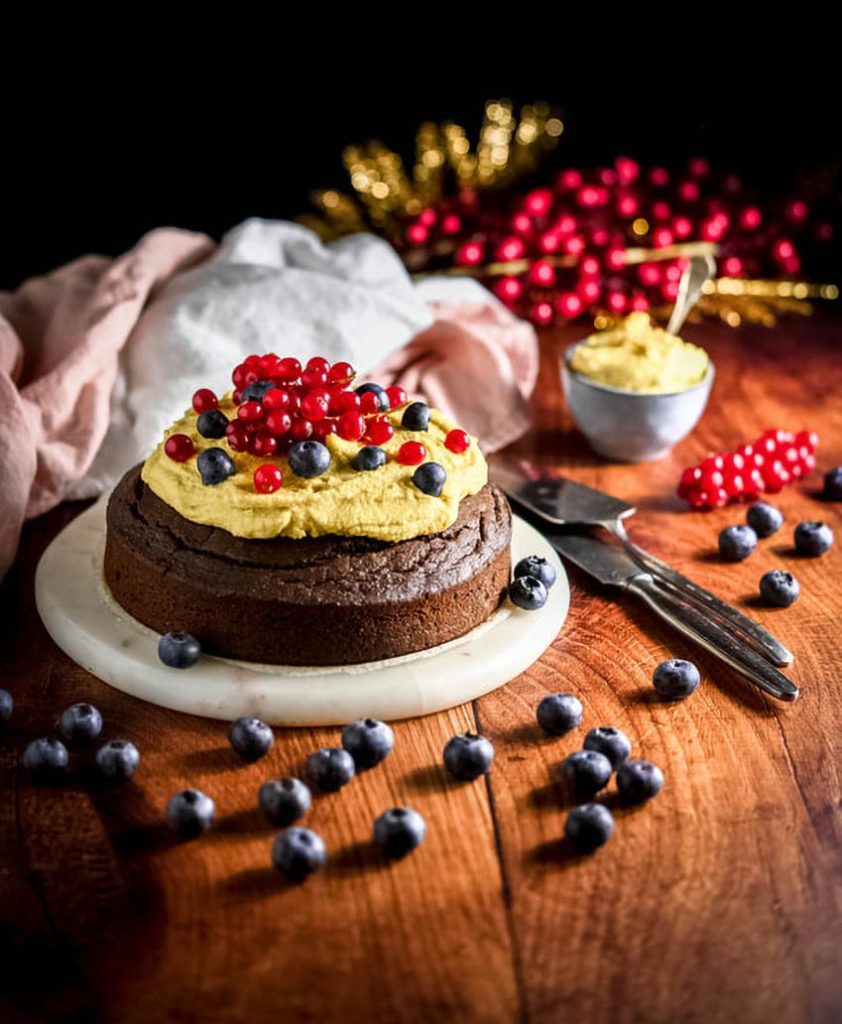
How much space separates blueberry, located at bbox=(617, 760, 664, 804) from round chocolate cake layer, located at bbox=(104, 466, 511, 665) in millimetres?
483

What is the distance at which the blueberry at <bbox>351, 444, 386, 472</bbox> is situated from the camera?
2506mm

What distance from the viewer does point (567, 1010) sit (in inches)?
72.6

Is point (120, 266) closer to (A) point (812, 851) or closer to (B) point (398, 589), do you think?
(B) point (398, 589)

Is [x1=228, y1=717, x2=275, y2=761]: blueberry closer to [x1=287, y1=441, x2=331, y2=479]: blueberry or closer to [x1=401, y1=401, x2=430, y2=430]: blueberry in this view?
[x1=287, y1=441, x2=331, y2=479]: blueberry

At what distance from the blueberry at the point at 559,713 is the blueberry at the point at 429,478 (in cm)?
46

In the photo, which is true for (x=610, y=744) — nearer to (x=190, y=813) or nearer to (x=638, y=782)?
(x=638, y=782)

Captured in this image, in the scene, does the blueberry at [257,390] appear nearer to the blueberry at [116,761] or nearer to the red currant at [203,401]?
the red currant at [203,401]

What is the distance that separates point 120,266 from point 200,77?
1392 mm

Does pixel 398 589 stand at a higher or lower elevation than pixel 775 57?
lower

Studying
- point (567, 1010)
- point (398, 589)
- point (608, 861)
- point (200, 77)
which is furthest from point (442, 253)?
point (567, 1010)

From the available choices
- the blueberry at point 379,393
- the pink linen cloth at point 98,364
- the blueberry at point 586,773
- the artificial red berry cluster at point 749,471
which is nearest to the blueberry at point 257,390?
the blueberry at point 379,393

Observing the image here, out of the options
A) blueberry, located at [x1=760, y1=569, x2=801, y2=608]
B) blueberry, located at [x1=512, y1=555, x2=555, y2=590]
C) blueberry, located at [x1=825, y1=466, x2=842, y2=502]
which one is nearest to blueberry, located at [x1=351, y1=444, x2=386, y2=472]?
blueberry, located at [x1=512, y1=555, x2=555, y2=590]

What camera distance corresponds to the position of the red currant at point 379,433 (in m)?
2.58

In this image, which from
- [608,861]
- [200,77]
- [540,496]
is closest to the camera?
[608,861]
